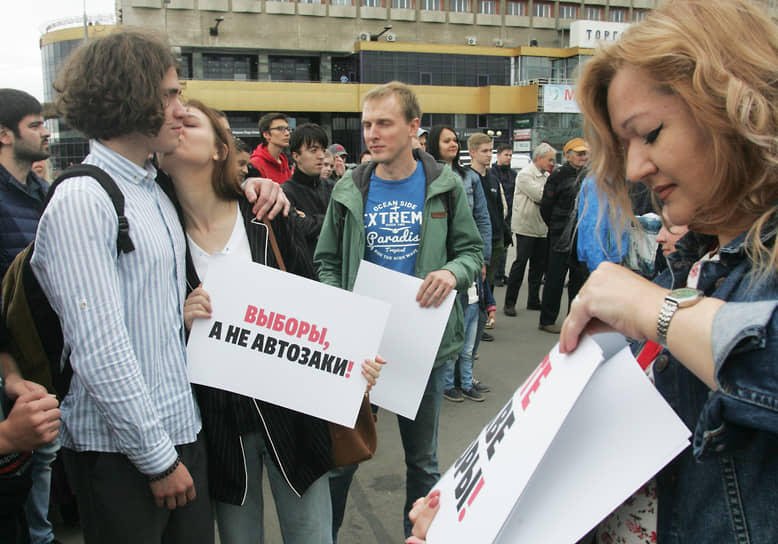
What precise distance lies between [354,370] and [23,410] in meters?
0.89

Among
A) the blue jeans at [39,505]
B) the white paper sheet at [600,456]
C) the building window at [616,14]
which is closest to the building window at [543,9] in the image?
the building window at [616,14]

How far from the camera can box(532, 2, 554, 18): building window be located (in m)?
49.5

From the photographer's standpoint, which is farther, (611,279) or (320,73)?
(320,73)

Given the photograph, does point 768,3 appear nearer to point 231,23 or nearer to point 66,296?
point 66,296

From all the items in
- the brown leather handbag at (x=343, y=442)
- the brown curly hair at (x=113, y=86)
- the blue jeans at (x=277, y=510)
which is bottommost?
the blue jeans at (x=277, y=510)

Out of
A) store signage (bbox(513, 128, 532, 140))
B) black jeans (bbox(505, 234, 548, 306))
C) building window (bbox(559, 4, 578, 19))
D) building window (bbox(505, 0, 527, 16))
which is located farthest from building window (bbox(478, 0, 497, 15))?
black jeans (bbox(505, 234, 548, 306))

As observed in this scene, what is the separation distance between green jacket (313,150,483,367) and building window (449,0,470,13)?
49.7 meters

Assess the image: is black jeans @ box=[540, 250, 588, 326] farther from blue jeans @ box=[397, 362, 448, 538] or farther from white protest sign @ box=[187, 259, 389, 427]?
white protest sign @ box=[187, 259, 389, 427]

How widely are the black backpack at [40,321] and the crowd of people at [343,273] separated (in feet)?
0.07

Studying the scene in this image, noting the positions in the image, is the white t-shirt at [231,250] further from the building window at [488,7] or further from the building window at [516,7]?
the building window at [516,7]

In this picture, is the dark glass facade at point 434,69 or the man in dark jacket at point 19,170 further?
the dark glass facade at point 434,69

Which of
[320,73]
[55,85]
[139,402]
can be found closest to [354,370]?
[139,402]

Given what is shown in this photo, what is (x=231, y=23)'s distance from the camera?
133 ft

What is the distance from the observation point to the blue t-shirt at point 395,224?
2.56 metres
